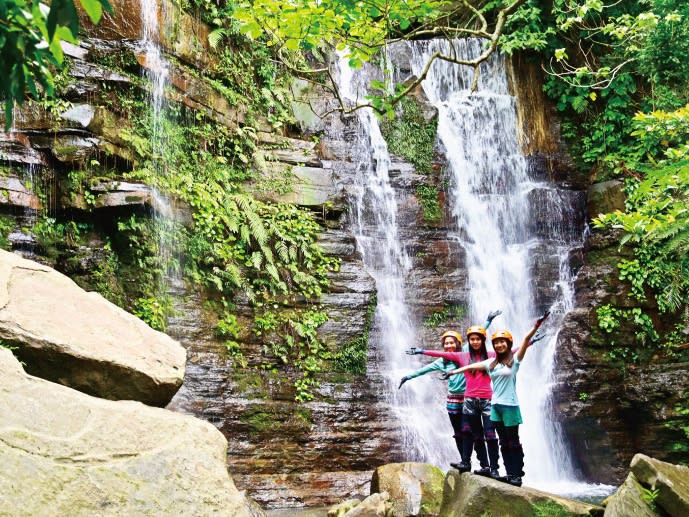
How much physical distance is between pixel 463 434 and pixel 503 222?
8.63 m

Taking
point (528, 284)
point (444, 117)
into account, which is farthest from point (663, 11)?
point (528, 284)

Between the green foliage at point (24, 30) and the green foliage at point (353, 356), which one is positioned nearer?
the green foliage at point (24, 30)

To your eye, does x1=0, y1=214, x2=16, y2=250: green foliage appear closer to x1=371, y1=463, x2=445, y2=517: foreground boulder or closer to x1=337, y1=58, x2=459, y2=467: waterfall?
x1=337, y1=58, x2=459, y2=467: waterfall

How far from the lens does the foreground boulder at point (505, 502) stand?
5430mm

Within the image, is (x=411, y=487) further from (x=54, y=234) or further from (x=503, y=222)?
(x=503, y=222)

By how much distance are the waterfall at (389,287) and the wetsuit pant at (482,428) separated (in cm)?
401

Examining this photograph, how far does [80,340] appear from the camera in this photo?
18.5 feet

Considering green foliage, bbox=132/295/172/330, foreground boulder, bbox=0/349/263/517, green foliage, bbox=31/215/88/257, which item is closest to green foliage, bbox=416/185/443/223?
green foliage, bbox=132/295/172/330

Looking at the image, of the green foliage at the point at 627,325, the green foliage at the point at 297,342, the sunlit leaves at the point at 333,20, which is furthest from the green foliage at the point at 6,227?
the green foliage at the point at 627,325

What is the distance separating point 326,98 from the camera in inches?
572

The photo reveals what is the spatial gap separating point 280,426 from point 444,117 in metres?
9.10

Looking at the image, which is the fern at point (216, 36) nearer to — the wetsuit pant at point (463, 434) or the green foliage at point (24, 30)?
the wetsuit pant at point (463, 434)

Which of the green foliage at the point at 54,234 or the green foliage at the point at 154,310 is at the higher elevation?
the green foliage at the point at 54,234

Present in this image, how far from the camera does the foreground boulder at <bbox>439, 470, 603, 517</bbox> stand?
543 cm
